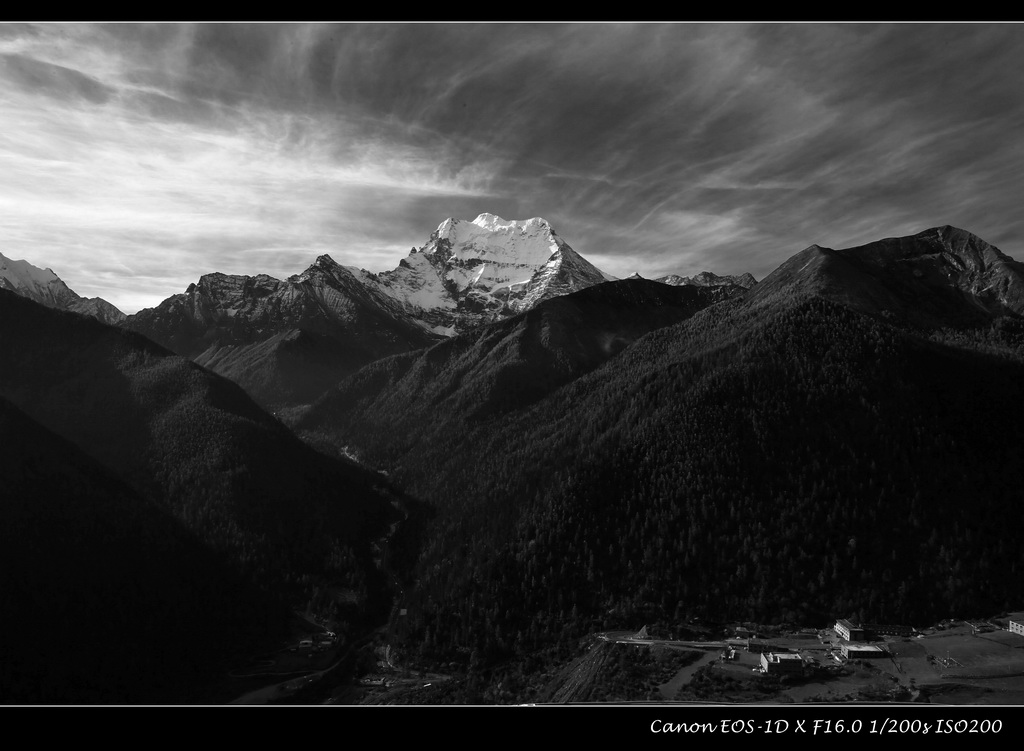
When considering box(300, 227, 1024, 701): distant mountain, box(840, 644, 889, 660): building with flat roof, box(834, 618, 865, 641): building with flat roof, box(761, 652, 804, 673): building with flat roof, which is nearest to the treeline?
box(300, 227, 1024, 701): distant mountain

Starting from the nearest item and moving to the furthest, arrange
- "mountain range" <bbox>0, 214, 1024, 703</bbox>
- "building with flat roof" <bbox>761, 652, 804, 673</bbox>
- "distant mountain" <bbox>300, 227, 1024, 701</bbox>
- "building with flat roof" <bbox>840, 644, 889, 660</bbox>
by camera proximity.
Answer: "building with flat roof" <bbox>761, 652, 804, 673</bbox>, "building with flat roof" <bbox>840, 644, 889, 660</bbox>, "distant mountain" <bbox>300, 227, 1024, 701</bbox>, "mountain range" <bbox>0, 214, 1024, 703</bbox>

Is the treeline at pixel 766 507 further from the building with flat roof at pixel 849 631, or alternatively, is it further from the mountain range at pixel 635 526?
the building with flat roof at pixel 849 631

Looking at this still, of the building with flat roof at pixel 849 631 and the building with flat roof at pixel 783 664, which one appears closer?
the building with flat roof at pixel 783 664

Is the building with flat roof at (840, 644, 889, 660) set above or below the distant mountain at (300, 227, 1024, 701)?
below

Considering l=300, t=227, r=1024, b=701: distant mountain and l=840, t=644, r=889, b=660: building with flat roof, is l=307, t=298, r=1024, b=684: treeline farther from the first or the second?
l=840, t=644, r=889, b=660: building with flat roof

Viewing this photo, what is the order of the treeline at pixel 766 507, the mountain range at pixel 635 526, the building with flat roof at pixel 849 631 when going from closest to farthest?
1. the building with flat roof at pixel 849 631
2. the mountain range at pixel 635 526
3. the treeline at pixel 766 507

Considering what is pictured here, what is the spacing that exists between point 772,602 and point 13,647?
128m

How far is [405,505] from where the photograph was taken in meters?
200

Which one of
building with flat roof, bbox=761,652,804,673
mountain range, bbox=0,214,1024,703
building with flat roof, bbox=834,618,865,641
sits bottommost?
building with flat roof, bbox=761,652,804,673

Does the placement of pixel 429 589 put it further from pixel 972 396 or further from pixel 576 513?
pixel 972 396

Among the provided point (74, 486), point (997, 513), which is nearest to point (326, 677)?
point (74, 486)

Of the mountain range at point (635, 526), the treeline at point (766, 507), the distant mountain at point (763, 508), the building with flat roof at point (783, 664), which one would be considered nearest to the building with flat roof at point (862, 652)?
the building with flat roof at point (783, 664)

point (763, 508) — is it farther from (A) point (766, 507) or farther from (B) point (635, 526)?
(B) point (635, 526)

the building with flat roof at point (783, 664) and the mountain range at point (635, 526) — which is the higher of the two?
the mountain range at point (635, 526)
